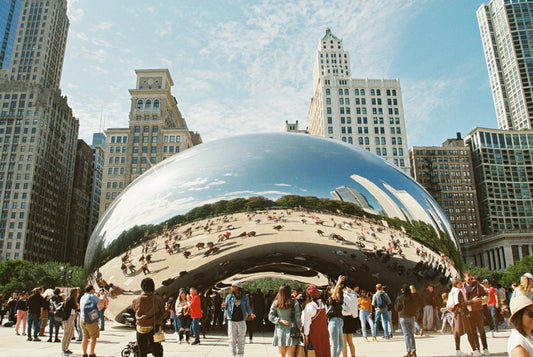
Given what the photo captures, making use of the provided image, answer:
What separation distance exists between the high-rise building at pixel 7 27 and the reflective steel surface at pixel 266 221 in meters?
147

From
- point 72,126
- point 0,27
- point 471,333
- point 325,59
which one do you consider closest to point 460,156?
point 325,59

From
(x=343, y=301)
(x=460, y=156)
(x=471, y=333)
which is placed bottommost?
(x=471, y=333)

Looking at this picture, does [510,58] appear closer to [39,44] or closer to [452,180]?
[452,180]

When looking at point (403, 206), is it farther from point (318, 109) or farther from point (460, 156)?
point (460, 156)

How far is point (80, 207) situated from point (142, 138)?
2042 inches

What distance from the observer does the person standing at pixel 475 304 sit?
7164 millimetres

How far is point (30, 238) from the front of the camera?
89.2 m

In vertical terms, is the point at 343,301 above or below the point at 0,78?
below

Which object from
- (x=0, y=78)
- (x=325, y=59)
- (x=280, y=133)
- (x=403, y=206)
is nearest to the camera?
(x=403, y=206)

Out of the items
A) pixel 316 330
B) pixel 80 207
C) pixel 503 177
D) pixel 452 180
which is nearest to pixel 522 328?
pixel 316 330

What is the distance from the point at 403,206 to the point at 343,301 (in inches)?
80.4

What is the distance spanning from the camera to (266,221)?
6133 mm

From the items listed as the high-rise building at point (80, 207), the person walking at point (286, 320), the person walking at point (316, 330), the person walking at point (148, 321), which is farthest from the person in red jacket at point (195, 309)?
the high-rise building at point (80, 207)

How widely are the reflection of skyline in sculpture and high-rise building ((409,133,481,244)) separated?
4648 inches
